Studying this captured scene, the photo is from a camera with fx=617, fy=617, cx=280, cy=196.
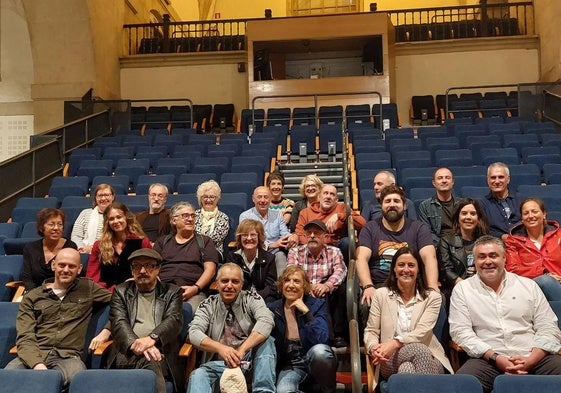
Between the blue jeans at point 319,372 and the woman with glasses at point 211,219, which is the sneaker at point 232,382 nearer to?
the blue jeans at point 319,372

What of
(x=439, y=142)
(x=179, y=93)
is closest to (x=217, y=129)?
(x=179, y=93)

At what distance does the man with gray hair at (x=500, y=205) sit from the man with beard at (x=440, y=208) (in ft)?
0.78

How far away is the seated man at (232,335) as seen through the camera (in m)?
3.00

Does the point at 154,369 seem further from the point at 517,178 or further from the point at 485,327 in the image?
the point at 517,178

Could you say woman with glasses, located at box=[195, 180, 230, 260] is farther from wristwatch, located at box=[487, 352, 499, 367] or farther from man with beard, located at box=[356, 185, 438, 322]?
wristwatch, located at box=[487, 352, 499, 367]

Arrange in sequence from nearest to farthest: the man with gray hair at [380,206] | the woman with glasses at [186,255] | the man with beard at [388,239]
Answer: the man with beard at [388,239] → the woman with glasses at [186,255] → the man with gray hair at [380,206]

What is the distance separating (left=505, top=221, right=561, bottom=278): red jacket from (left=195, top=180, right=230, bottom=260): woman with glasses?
1.96m

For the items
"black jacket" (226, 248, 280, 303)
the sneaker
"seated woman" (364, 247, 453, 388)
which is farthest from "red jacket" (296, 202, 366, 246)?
the sneaker

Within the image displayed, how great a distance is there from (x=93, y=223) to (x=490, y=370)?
309 centimetres

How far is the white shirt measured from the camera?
116 inches

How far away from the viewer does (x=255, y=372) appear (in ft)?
9.96

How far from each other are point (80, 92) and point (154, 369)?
367 inches

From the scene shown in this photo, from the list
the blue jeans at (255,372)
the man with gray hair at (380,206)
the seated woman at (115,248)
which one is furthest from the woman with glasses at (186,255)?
the man with gray hair at (380,206)

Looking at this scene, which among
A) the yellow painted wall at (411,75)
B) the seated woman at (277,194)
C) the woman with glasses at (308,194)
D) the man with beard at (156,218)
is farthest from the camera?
the yellow painted wall at (411,75)
